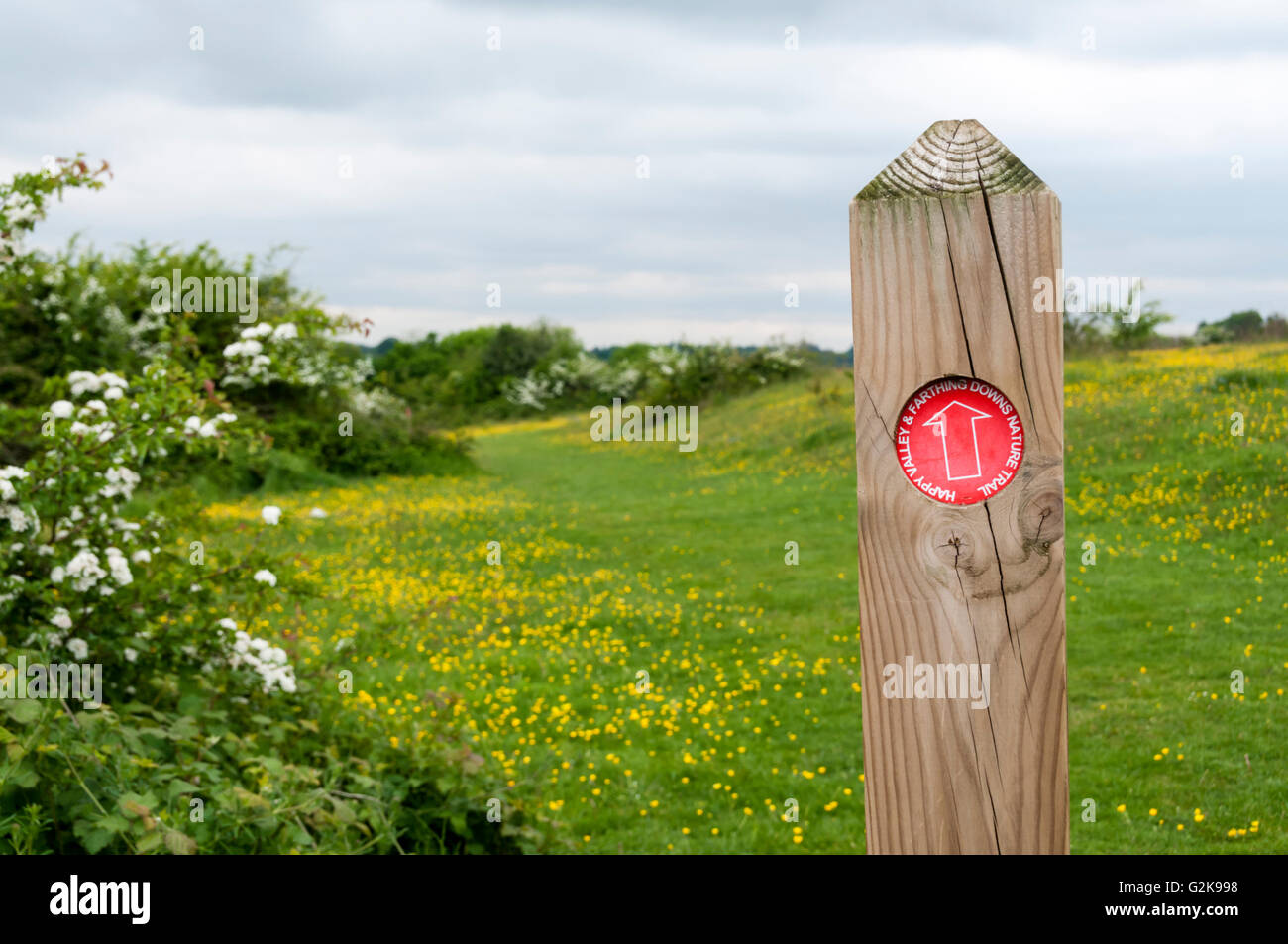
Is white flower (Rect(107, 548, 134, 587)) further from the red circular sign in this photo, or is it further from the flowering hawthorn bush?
the red circular sign

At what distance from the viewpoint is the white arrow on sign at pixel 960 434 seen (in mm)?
1304

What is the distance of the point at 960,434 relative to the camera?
51.7 inches

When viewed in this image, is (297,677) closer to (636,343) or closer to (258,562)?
(258,562)

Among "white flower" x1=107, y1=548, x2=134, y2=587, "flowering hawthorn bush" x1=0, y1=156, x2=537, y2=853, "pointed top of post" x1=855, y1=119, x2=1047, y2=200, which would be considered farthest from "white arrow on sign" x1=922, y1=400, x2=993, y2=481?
"white flower" x1=107, y1=548, x2=134, y2=587

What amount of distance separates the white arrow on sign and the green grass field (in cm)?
326

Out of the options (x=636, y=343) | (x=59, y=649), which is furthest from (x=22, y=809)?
(x=636, y=343)

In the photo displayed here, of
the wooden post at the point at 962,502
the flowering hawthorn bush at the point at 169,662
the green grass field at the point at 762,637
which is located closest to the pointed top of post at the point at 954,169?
the wooden post at the point at 962,502

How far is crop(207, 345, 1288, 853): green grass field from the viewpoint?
538 cm

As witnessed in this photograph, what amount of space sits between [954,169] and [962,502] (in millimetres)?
416

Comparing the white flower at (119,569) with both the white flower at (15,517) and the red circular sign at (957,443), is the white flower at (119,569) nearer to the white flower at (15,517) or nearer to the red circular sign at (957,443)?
the white flower at (15,517)

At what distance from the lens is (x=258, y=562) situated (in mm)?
4859

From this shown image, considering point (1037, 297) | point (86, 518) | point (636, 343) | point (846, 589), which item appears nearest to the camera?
point (1037, 297)

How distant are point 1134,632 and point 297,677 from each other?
6.35m

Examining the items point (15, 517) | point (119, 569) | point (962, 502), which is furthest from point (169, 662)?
point (962, 502)
